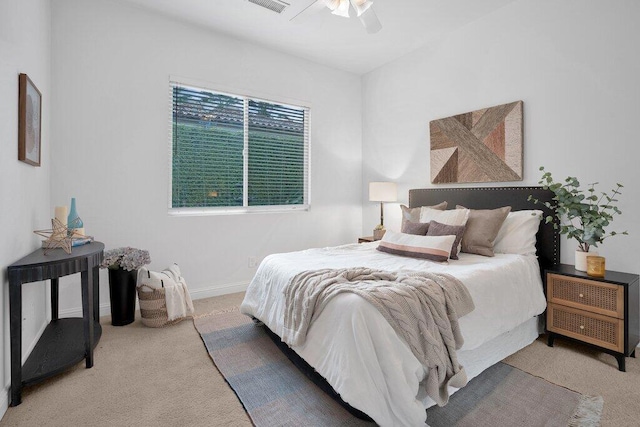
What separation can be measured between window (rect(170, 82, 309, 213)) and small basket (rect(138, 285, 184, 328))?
39.4 inches

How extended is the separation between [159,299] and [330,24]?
3.15 metres

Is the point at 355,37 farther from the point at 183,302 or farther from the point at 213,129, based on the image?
the point at 183,302

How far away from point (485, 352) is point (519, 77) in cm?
250

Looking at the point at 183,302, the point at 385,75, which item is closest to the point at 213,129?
the point at 183,302

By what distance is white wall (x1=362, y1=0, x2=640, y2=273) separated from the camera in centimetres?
245

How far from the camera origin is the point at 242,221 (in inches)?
151

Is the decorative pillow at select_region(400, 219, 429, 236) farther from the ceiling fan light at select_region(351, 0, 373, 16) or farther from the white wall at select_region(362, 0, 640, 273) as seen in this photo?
the ceiling fan light at select_region(351, 0, 373, 16)

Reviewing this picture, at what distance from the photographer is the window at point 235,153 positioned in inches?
136

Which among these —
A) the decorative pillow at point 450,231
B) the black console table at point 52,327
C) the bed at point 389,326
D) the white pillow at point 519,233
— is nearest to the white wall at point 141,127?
the black console table at point 52,327

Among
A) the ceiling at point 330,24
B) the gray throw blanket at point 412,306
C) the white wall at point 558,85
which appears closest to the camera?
the gray throw blanket at point 412,306

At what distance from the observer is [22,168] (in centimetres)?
203

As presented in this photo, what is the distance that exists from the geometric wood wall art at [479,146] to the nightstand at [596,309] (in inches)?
42.2

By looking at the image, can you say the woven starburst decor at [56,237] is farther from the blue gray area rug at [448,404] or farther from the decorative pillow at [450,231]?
the decorative pillow at [450,231]

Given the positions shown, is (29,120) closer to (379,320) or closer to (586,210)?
(379,320)
